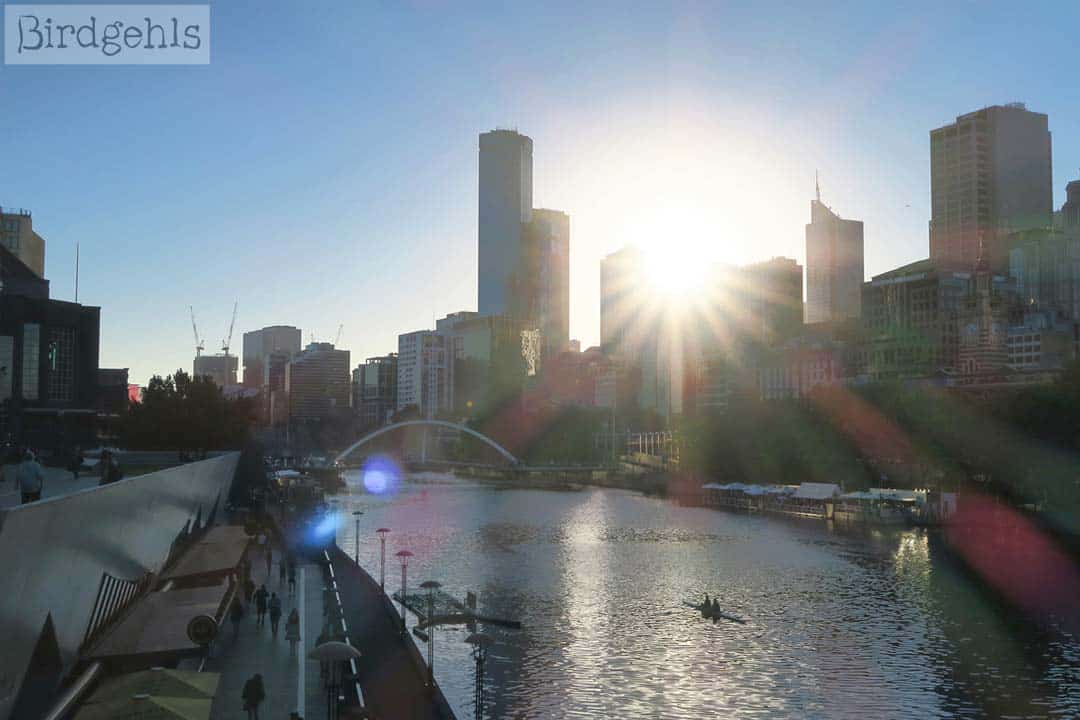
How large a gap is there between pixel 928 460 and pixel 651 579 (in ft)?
130

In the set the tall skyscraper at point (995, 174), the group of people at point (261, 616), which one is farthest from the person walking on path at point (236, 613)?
the tall skyscraper at point (995, 174)

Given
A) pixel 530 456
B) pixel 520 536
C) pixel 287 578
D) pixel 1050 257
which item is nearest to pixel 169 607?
pixel 287 578

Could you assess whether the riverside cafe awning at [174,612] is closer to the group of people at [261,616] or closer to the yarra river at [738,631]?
the group of people at [261,616]

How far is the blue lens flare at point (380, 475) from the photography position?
13350 cm

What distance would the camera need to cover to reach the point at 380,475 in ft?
545

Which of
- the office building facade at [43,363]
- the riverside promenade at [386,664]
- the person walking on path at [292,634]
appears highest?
the office building facade at [43,363]

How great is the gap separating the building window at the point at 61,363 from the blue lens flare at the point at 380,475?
4925cm

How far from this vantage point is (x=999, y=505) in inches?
2793

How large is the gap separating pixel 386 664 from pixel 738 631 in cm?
1504

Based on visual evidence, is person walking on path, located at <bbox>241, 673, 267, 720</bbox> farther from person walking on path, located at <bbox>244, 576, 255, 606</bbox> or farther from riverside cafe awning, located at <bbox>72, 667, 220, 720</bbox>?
person walking on path, located at <bbox>244, 576, 255, 606</bbox>

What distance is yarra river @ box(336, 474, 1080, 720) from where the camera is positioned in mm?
27312

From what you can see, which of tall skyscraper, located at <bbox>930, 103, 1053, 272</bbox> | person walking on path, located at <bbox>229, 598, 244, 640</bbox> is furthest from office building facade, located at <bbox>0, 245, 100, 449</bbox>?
tall skyscraper, located at <bbox>930, 103, 1053, 272</bbox>

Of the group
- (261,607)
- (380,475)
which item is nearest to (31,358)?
(261,607)

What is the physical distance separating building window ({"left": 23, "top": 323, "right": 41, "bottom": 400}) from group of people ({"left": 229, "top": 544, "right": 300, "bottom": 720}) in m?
45.1
